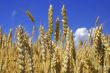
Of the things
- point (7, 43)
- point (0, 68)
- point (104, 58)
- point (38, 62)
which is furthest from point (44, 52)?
point (7, 43)

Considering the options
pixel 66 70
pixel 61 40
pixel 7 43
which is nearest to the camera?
pixel 66 70

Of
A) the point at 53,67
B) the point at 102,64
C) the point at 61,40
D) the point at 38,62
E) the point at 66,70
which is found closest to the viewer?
the point at 66,70

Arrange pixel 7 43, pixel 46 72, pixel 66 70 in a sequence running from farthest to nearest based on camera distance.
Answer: pixel 7 43, pixel 46 72, pixel 66 70

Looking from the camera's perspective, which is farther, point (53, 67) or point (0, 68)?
point (0, 68)

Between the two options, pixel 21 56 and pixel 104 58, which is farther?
pixel 104 58

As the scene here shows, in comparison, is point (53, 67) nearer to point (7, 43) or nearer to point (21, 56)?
point (21, 56)

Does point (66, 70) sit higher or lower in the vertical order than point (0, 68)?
lower

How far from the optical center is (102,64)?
1843 mm

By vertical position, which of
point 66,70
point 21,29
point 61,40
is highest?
point 61,40

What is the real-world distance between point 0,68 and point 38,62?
436 mm

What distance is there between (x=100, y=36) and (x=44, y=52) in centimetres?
117

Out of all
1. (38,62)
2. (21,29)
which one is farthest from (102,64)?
(38,62)

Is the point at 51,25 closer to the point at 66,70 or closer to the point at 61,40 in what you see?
the point at 61,40

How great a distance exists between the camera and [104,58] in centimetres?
191
